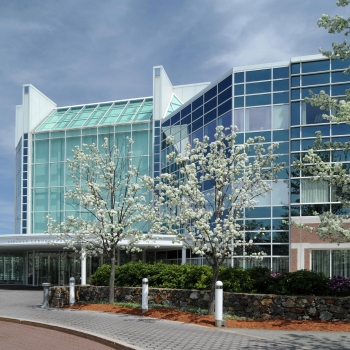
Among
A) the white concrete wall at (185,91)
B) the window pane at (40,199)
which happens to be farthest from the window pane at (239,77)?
the window pane at (40,199)

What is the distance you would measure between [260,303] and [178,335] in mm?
3563

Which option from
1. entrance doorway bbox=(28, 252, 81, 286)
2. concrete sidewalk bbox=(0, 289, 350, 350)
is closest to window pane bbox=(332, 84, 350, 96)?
concrete sidewalk bbox=(0, 289, 350, 350)

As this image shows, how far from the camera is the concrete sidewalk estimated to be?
35.0 ft

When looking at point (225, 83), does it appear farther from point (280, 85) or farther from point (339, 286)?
point (339, 286)

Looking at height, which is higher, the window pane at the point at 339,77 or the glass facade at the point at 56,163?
the window pane at the point at 339,77

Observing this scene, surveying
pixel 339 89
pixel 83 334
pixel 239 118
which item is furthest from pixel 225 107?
pixel 83 334

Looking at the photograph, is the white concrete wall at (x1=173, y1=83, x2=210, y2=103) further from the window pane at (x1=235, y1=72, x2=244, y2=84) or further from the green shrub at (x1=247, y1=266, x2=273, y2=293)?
the green shrub at (x1=247, y1=266, x2=273, y2=293)

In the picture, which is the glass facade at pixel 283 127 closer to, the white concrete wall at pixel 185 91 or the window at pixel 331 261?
the window at pixel 331 261

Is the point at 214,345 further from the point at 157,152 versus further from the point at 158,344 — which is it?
the point at 157,152

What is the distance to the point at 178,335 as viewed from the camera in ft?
39.2

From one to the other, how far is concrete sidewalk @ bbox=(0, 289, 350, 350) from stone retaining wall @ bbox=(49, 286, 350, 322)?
151cm

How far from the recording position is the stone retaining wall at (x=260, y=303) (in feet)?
44.7

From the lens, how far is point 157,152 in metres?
38.5

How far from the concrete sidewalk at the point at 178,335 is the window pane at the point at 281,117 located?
49.9 feet
